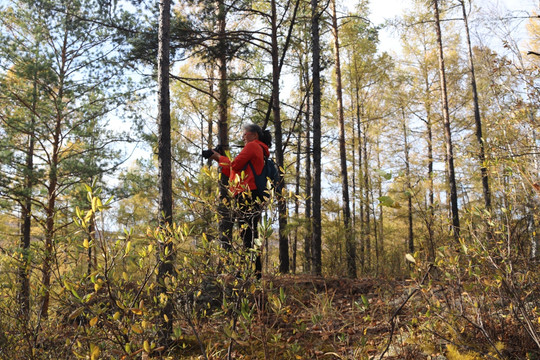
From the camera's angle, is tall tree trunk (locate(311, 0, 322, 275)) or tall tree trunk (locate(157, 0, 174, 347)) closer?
tall tree trunk (locate(157, 0, 174, 347))

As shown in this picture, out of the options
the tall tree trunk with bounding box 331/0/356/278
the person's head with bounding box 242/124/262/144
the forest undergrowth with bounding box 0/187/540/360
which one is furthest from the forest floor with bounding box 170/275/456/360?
the tall tree trunk with bounding box 331/0/356/278

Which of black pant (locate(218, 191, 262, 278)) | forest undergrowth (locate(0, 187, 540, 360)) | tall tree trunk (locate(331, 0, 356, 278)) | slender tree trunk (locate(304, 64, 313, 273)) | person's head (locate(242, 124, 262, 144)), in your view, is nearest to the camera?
forest undergrowth (locate(0, 187, 540, 360))

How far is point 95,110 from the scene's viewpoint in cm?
913

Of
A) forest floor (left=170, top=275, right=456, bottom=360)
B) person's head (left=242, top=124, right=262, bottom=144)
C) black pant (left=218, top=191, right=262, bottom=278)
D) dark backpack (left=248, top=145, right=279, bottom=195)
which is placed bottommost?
forest floor (left=170, top=275, right=456, bottom=360)

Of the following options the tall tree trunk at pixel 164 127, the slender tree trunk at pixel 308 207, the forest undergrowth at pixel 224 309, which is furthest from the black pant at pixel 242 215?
the slender tree trunk at pixel 308 207

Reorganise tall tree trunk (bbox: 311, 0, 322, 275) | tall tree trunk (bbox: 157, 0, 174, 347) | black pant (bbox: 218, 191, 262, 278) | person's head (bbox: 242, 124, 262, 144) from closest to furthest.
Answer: black pant (bbox: 218, 191, 262, 278)
tall tree trunk (bbox: 157, 0, 174, 347)
person's head (bbox: 242, 124, 262, 144)
tall tree trunk (bbox: 311, 0, 322, 275)

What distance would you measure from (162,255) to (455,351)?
2142 mm

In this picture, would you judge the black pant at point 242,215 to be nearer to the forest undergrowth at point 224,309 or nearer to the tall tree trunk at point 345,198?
the forest undergrowth at point 224,309

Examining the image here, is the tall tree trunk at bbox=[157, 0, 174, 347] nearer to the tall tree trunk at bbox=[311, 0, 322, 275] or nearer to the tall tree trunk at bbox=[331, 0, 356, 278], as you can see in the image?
the tall tree trunk at bbox=[311, 0, 322, 275]

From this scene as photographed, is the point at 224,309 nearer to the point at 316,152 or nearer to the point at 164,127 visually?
the point at 164,127

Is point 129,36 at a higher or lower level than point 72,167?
higher

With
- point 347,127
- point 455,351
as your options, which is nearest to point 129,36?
point 455,351

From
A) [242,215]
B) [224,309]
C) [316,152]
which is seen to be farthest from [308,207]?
[224,309]

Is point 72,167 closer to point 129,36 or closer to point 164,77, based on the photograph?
point 129,36
